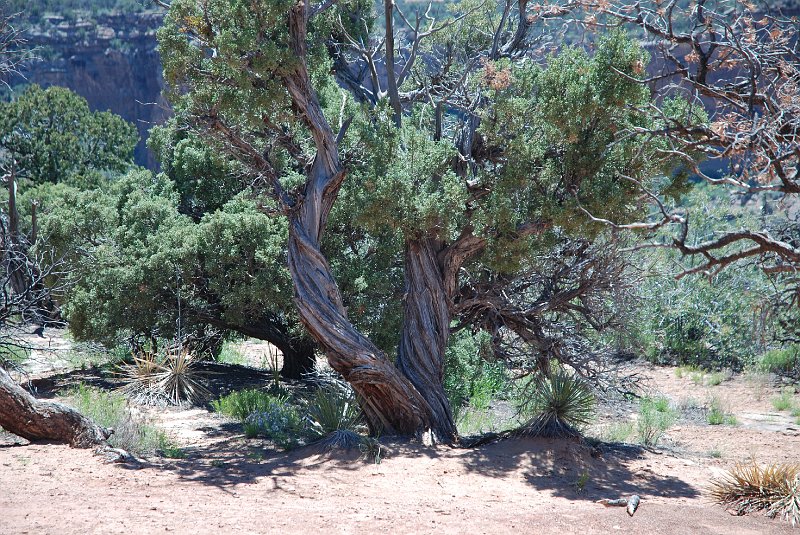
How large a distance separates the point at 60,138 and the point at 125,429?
1733cm

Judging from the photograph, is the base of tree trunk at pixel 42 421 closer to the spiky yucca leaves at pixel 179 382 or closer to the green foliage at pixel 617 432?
the spiky yucca leaves at pixel 179 382

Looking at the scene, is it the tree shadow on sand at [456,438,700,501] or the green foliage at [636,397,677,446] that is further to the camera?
the green foliage at [636,397,677,446]

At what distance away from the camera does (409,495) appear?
662 centimetres

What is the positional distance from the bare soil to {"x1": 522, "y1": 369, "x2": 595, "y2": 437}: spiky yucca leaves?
0.17 m

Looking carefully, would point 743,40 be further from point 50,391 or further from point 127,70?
point 127,70

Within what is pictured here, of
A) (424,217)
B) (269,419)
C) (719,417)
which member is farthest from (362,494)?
(719,417)

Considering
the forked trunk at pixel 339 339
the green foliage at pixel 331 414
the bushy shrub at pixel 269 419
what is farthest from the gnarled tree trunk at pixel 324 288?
the bushy shrub at pixel 269 419

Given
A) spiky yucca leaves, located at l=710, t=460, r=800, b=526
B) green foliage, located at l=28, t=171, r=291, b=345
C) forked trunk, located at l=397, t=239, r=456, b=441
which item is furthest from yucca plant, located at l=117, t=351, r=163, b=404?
spiky yucca leaves, located at l=710, t=460, r=800, b=526

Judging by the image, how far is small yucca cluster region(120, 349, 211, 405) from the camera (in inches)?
430

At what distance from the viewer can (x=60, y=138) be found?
74.2ft

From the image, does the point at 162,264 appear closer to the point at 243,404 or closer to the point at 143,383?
the point at 143,383

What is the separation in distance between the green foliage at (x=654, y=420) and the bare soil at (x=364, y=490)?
1.61ft

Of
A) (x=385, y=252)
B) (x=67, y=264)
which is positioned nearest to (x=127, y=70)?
(x=67, y=264)

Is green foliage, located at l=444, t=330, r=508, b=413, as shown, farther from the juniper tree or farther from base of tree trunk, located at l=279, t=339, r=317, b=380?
base of tree trunk, located at l=279, t=339, r=317, b=380
